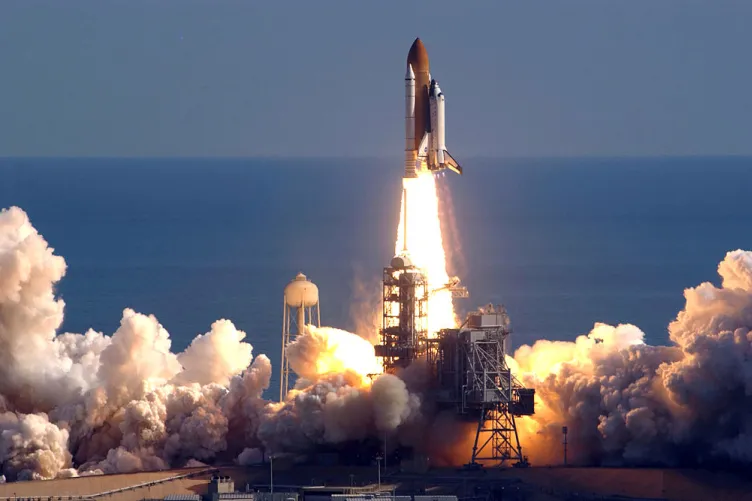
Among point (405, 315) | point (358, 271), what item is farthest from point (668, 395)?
point (358, 271)

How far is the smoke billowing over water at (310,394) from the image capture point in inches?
3332

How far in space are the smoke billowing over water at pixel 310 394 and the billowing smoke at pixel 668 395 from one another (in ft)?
0.17

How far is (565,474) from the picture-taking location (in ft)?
276

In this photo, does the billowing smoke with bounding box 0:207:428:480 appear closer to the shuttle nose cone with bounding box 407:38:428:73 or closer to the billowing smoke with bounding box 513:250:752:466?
the billowing smoke with bounding box 513:250:752:466

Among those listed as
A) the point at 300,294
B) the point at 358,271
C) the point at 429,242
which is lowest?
the point at 300,294

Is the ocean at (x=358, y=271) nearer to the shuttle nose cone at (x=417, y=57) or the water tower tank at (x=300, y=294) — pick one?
the water tower tank at (x=300, y=294)

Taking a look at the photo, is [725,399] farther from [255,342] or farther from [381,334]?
[255,342]

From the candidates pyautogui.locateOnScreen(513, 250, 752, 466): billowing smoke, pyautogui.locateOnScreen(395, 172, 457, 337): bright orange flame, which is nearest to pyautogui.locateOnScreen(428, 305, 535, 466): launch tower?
pyautogui.locateOnScreen(513, 250, 752, 466): billowing smoke

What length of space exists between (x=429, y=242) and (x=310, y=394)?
28.5 feet

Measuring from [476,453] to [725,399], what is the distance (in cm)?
918

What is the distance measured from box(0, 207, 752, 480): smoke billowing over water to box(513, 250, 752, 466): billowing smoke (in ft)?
0.17

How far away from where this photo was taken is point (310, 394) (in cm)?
8756

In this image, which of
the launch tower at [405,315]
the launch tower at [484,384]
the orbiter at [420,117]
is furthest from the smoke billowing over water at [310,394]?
the orbiter at [420,117]

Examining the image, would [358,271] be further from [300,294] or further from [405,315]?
[405,315]
